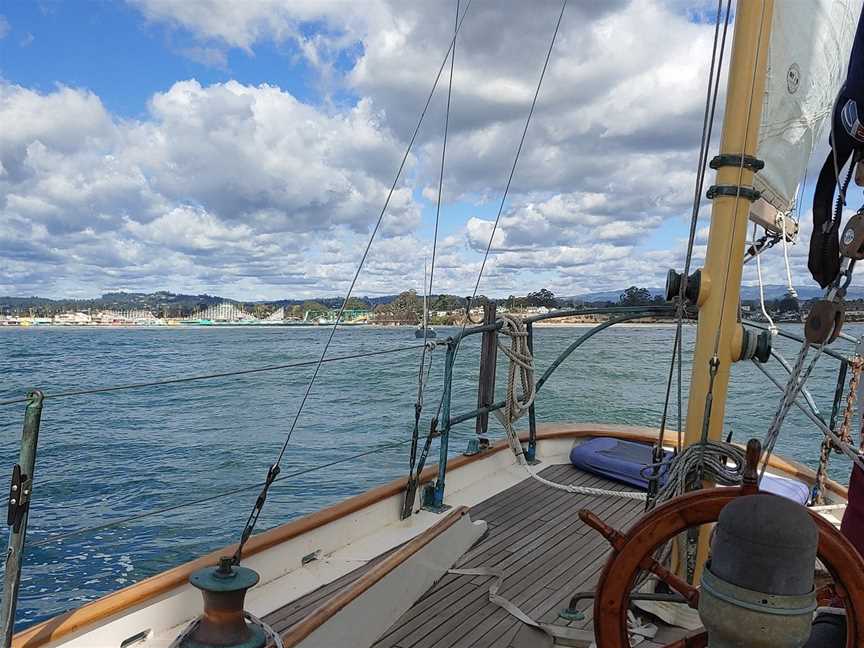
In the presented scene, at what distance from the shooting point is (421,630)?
2113 millimetres

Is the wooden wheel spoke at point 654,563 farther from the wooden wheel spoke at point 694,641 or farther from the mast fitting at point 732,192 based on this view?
the mast fitting at point 732,192

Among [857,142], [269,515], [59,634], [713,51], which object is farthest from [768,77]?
[269,515]

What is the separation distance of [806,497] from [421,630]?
2149mm

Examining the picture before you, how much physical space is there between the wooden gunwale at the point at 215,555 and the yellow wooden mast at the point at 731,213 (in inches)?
52.1

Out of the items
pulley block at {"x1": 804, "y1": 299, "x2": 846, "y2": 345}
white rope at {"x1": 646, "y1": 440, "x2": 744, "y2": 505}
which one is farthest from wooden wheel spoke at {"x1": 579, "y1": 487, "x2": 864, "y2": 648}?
white rope at {"x1": 646, "y1": 440, "x2": 744, "y2": 505}

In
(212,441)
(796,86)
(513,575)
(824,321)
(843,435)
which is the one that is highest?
(796,86)

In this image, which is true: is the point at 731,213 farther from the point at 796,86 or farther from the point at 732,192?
the point at 796,86

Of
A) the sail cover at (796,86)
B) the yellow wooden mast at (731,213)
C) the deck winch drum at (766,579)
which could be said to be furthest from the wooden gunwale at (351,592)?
the sail cover at (796,86)

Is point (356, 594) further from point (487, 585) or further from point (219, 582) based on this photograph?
point (487, 585)

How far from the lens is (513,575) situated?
2557 mm

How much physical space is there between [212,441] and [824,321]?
9885 millimetres

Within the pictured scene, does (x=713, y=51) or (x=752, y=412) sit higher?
(x=713, y=51)

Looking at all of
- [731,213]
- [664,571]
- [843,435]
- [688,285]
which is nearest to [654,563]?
[664,571]

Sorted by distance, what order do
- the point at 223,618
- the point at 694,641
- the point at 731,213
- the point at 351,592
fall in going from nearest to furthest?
the point at 694,641
the point at 223,618
the point at 351,592
the point at 731,213
